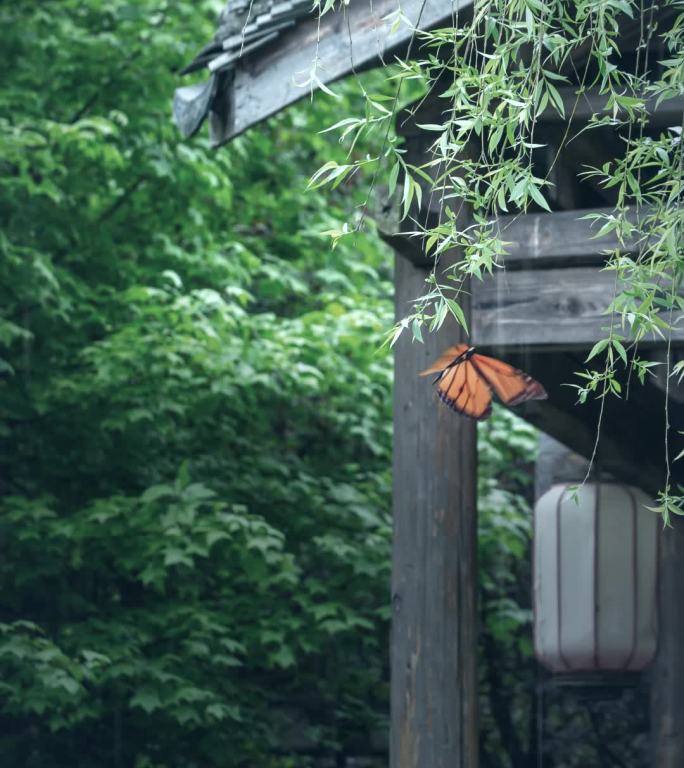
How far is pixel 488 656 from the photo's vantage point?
883cm

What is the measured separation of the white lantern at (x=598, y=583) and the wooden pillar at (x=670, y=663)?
23.7 inches

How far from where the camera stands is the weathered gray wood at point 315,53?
4.35 meters

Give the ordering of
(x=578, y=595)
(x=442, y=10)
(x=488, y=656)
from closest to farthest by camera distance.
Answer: (x=442, y=10)
(x=578, y=595)
(x=488, y=656)

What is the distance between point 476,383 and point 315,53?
3.90 ft

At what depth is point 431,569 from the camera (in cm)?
440

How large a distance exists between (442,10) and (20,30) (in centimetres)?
371

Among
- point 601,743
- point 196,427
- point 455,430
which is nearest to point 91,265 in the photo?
point 196,427

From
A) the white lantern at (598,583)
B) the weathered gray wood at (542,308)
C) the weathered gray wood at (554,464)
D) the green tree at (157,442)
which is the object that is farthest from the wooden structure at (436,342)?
the weathered gray wood at (554,464)

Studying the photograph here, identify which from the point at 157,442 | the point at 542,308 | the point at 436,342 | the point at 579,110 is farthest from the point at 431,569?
the point at 157,442

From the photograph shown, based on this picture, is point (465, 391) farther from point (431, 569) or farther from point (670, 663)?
point (670, 663)

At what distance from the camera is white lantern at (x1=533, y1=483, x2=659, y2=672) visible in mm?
5555

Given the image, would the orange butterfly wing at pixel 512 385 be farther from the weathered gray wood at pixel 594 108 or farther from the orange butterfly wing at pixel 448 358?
the weathered gray wood at pixel 594 108

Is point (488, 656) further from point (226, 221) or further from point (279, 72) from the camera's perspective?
point (279, 72)

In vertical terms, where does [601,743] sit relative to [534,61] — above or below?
below
